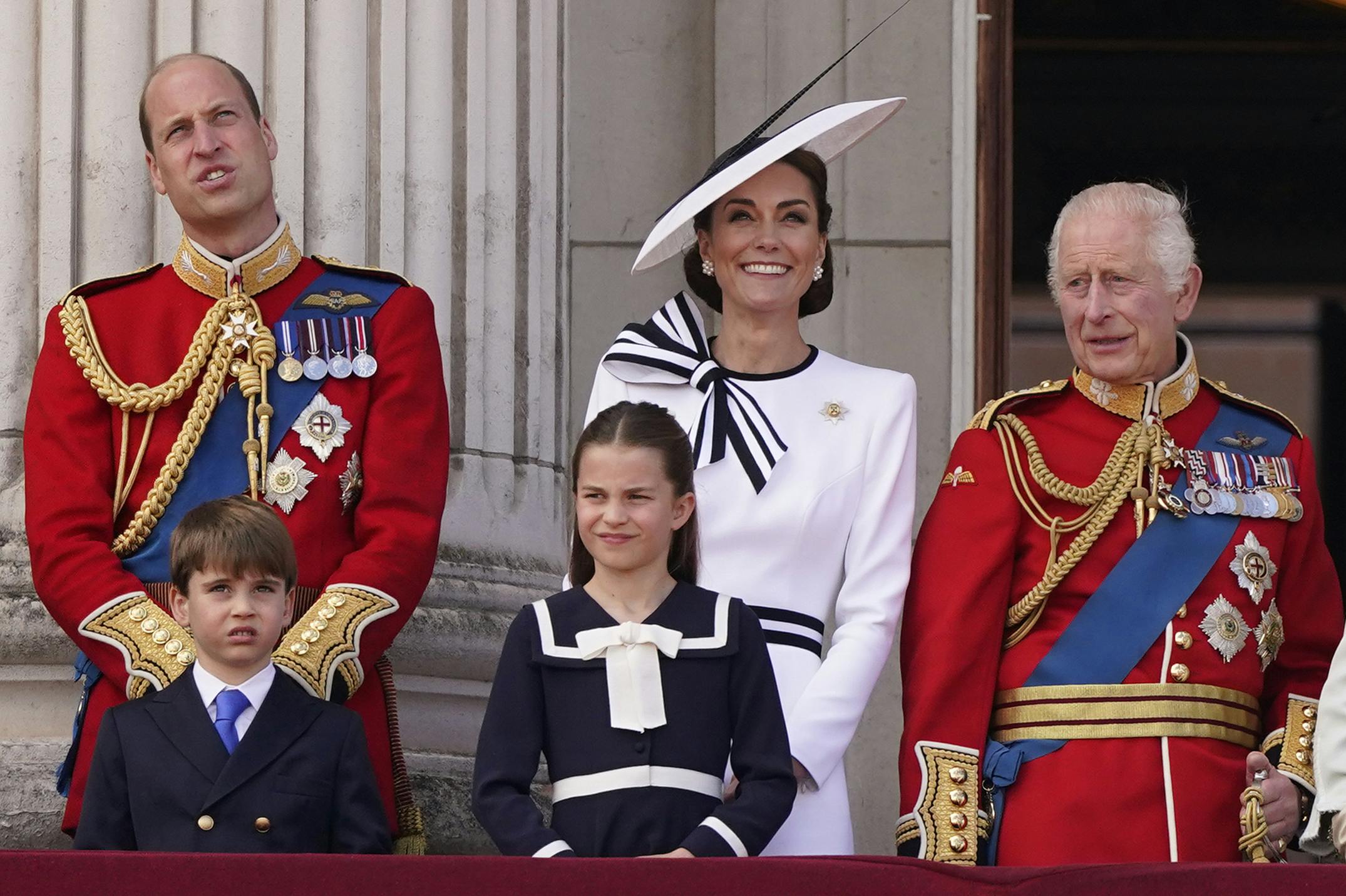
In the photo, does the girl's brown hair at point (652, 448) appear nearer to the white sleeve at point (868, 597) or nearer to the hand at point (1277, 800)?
the white sleeve at point (868, 597)

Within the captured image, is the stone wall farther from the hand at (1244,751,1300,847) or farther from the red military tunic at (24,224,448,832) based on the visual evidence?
the hand at (1244,751,1300,847)

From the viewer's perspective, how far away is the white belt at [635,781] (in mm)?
3385

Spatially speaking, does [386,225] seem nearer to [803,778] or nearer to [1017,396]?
[1017,396]

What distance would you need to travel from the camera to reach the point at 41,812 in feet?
14.1

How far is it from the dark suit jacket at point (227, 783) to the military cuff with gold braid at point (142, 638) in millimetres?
90

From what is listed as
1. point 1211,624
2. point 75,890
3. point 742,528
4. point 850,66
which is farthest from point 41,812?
point 850,66

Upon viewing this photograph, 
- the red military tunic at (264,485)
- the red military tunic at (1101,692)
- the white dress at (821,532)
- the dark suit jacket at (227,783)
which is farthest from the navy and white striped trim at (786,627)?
the dark suit jacket at (227,783)

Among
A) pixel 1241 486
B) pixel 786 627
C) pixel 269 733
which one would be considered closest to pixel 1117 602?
pixel 1241 486

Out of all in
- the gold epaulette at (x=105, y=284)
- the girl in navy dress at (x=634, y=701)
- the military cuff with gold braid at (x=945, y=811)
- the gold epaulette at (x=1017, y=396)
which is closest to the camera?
the girl in navy dress at (x=634, y=701)

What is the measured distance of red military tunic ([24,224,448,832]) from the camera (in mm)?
3785

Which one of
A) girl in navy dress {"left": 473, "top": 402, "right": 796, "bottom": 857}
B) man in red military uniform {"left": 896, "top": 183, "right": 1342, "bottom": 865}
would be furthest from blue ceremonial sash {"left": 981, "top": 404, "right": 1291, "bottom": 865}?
girl in navy dress {"left": 473, "top": 402, "right": 796, "bottom": 857}

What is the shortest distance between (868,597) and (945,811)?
0.36 meters

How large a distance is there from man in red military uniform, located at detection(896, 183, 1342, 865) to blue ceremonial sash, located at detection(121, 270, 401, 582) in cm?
104

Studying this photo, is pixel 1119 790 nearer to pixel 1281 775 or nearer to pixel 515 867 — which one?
pixel 1281 775
